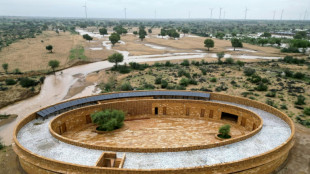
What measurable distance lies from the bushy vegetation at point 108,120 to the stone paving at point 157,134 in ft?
2.18

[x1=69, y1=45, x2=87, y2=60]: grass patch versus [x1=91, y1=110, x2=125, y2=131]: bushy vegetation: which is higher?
[x1=69, y1=45, x2=87, y2=60]: grass patch

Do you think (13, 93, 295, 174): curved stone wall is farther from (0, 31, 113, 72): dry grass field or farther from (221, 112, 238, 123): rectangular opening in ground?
(0, 31, 113, 72): dry grass field

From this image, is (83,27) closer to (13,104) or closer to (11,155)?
(13,104)

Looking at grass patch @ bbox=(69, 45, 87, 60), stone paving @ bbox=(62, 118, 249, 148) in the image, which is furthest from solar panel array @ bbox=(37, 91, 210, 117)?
grass patch @ bbox=(69, 45, 87, 60)

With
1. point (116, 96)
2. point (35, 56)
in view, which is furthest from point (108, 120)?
point (35, 56)

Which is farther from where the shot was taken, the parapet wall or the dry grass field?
the dry grass field

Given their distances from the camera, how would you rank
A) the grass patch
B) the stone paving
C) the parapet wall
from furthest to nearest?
the grass patch
the parapet wall
the stone paving

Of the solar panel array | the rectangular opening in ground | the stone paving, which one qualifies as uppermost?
the solar panel array

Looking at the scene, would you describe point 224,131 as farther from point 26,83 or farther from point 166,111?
point 26,83

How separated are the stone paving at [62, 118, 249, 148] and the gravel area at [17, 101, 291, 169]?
3602 millimetres

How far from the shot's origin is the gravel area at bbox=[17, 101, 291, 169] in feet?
52.9

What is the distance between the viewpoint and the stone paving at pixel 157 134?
849 inches

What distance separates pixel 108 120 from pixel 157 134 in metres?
5.65

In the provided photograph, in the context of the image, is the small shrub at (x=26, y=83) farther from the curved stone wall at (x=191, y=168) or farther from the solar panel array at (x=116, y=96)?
the curved stone wall at (x=191, y=168)
